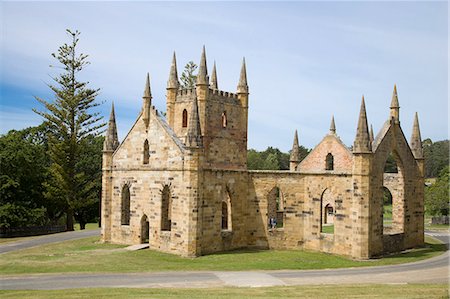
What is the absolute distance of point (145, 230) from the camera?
36312 mm

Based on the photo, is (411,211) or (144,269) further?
(411,211)

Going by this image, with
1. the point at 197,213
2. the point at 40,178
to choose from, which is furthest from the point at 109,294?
the point at 40,178

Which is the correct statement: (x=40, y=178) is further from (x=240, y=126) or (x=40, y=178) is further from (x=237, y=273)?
(x=237, y=273)

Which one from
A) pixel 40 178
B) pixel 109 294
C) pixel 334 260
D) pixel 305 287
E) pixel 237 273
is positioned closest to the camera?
pixel 109 294

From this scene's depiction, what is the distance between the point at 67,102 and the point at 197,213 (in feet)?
85.8

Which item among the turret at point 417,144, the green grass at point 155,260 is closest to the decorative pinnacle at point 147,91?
the green grass at point 155,260

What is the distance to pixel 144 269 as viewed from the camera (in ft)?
91.8

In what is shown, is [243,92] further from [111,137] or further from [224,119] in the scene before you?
[111,137]

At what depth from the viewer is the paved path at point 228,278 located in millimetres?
23766

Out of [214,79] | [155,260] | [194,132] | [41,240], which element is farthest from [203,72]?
[41,240]

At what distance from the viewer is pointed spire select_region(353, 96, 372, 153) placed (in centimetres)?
3300

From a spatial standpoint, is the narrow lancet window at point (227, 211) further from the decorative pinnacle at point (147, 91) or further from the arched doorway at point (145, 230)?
the decorative pinnacle at point (147, 91)

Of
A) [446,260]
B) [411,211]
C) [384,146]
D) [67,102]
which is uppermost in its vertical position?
[67,102]

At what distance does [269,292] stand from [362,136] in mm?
15596
